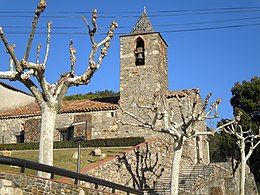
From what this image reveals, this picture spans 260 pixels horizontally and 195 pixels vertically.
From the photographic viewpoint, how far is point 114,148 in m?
26.5

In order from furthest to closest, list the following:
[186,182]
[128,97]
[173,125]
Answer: [128,97]
[186,182]
[173,125]

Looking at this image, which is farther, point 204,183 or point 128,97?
point 128,97

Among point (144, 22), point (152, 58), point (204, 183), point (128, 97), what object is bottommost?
point (204, 183)

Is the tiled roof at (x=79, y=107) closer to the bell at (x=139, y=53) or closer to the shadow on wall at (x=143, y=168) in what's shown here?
the bell at (x=139, y=53)

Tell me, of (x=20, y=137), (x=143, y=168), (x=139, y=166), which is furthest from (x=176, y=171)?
(x=20, y=137)

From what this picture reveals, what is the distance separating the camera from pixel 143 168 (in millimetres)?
24031

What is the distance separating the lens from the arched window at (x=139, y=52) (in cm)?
3178

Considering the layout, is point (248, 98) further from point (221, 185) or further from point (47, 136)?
point (47, 136)

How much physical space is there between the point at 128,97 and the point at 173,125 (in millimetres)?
10742

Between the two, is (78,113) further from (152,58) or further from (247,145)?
(247,145)

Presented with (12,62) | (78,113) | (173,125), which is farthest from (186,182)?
(12,62)

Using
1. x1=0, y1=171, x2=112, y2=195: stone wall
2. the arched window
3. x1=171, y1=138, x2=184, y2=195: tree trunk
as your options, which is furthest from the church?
x1=0, y1=171, x2=112, y2=195: stone wall

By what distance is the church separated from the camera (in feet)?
100

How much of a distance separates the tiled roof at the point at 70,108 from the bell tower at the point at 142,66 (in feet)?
5.77
